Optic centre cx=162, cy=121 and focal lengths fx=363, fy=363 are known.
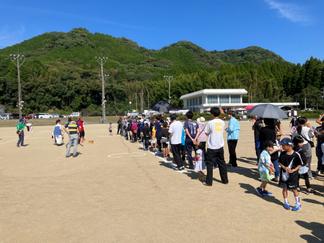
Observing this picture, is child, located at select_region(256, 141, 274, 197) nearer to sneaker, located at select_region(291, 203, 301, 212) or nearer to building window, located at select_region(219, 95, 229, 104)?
sneaker, located at select_region(291, 203, 301, 212)

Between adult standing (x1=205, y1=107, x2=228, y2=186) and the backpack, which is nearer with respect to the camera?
adult standing (x1=205, y1=107, x2=228, y2=186)

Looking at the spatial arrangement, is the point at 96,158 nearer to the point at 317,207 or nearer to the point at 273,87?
the point at 317,207

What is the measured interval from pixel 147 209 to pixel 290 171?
2.50 m

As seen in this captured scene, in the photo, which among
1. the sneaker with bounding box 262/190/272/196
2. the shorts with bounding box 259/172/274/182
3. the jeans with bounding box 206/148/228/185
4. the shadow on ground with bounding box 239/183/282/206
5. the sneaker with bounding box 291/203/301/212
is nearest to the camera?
the sneaker with bounding box 291/203/301/212

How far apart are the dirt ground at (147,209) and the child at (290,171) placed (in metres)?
0.20

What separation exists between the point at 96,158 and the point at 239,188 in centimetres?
717

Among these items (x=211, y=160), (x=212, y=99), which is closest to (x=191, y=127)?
(x=211, y=160)

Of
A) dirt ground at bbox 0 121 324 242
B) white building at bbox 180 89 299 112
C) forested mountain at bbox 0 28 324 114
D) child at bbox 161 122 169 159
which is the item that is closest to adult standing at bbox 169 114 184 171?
dirt ground at bbox 0 121 324 242

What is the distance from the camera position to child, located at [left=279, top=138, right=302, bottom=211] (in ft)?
19.9

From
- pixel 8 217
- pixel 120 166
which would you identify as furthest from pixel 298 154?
pixel 120 166

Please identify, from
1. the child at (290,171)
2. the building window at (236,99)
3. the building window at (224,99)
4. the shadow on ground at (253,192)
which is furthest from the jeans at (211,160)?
the building window at (236,99)

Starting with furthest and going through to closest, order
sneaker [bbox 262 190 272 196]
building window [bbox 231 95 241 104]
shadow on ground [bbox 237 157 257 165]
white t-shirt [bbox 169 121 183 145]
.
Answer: building window [bbox 231 95 241 104], shadow on ground [bbox 237 157 257 165], white t-shirt [bbox 169 121 183 145], sneaker [bbox 262 190 272 196]

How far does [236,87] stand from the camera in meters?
95.2

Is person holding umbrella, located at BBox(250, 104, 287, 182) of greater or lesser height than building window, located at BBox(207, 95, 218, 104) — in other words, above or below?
below
